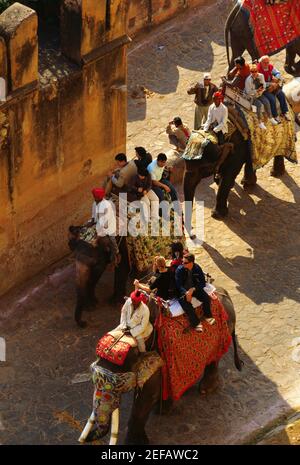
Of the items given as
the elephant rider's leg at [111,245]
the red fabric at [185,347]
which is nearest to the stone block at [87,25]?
the elephant rider's leg at [111,245]

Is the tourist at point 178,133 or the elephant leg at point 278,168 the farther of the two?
the elephant leg at point 278,168

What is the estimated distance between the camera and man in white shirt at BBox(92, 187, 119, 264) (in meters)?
16.0

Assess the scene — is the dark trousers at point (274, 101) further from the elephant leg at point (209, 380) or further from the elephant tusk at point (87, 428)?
the elephant tusk at point (87, 428)

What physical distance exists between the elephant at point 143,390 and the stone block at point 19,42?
3.11m

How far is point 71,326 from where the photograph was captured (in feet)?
54.6

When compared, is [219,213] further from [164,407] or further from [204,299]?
[164,407]

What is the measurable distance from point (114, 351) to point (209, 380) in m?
1.90

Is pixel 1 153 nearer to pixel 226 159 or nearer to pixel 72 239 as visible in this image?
pixel 72 239

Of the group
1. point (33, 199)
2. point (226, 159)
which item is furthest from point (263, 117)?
point (33, 199)

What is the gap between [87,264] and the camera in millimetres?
16000

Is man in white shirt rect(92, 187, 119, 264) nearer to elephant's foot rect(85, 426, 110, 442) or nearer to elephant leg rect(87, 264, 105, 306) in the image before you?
elephant leg rect(87, 264, 105, 306)

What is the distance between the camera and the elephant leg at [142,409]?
14.5 meters

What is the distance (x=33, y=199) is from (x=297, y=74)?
6.85 meters

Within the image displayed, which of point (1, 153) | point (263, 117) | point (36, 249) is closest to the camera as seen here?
point (1, 153)
